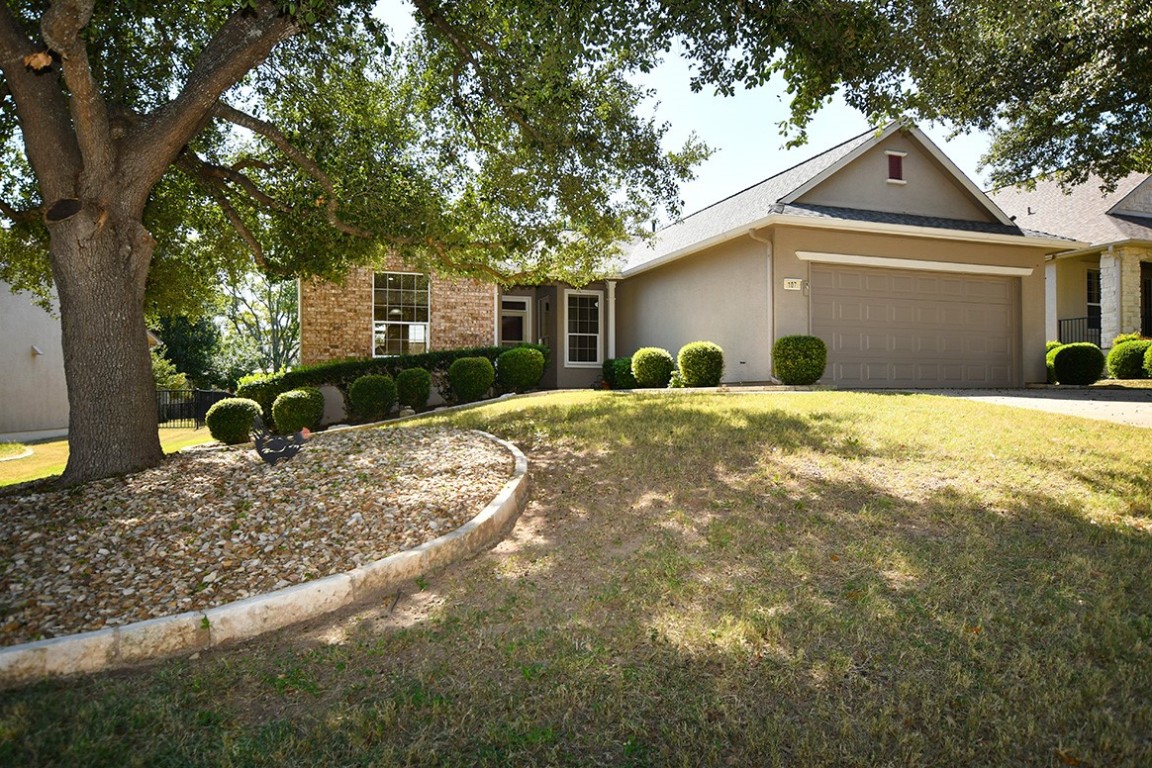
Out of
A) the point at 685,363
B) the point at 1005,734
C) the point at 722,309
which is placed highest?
the point at 722,309

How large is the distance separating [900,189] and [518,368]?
29.8 ft

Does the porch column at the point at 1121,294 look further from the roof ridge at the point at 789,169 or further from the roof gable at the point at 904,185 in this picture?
the roof ridge at the point at 789,169

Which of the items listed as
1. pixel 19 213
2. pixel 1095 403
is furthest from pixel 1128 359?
pixel 19 213

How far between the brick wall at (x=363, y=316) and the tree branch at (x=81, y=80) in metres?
8.75

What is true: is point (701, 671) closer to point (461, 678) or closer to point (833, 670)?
point (833, 670)

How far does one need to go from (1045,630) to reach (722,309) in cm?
1150

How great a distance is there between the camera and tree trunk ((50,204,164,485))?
579 cm

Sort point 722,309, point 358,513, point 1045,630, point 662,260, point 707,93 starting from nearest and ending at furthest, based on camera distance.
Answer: point 1045,630, point 358,513, point 707,93, point 722,309, point 662,260

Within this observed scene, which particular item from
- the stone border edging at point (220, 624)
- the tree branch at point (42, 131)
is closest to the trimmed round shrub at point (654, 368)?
the stone border edging at point (220, 624)

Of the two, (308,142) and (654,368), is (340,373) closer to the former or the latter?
(308,142)

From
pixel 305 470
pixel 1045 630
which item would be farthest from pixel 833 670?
pixel 305 470

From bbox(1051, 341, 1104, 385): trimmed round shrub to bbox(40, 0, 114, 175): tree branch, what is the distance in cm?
1716

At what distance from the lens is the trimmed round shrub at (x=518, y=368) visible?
14.2 metres

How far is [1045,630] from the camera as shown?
3270 millimetres
